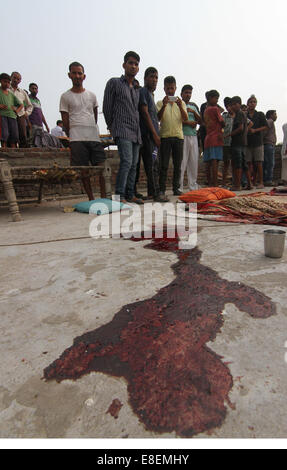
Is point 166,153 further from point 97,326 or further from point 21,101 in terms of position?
point 97,326

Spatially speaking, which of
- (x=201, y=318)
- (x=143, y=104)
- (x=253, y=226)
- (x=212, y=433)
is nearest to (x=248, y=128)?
(x=143, y=104)

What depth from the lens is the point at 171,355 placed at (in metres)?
0.67

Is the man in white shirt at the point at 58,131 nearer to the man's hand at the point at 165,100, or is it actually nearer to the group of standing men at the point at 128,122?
the group of standing men at the point at 128,122

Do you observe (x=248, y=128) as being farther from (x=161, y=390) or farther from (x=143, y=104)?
(x=161, y=390)

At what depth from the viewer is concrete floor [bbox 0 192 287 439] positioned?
0.51 m

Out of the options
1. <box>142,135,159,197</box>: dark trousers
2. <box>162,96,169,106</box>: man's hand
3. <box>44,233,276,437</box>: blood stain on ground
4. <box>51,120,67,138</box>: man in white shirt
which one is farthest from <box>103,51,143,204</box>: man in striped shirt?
<box>51,120,67,138</box>: man in white shirt

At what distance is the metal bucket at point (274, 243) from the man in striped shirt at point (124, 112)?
223 centimetres

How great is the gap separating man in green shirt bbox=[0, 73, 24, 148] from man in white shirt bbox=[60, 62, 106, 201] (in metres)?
1.65

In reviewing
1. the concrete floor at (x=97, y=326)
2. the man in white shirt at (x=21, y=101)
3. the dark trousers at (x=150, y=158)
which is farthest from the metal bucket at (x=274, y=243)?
the man in white shirt at (x=21, y=101)

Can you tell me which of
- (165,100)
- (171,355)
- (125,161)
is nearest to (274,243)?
(171,355)

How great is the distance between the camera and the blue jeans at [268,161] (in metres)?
5.91

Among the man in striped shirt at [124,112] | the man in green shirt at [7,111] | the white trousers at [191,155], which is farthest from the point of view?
the white trousers at [191,155]
